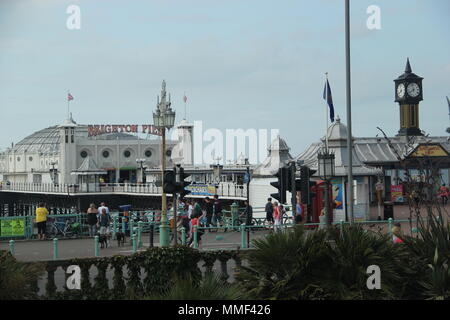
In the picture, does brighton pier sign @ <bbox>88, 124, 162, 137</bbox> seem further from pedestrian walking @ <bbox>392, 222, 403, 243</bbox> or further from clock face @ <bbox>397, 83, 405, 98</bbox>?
pedestrian walking @ <bbox>392, 222, 403, 243</bbox>

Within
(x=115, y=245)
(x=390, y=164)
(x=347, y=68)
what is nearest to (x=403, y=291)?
(x=347, y=68)

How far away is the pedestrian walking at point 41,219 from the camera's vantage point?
2881 cm

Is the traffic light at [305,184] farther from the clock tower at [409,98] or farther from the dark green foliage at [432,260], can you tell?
the clock tower at [409,98]

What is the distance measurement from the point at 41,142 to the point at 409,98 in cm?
9596

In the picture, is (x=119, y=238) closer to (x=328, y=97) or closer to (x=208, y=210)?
(x=208, y=210)

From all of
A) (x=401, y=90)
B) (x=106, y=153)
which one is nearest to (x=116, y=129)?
(x=106, y=153)

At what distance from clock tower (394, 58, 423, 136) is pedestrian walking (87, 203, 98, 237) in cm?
5302

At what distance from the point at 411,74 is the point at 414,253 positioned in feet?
226

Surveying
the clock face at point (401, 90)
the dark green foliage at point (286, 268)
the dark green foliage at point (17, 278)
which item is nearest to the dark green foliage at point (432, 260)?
the dark green foliage at point (286, 268)

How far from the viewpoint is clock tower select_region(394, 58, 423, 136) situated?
7825 cm

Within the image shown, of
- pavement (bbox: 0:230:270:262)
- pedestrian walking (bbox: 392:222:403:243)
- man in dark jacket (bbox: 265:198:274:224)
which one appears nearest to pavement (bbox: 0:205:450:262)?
pavement (bbox: 0:230:270:262)

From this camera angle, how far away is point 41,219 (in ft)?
95.6
